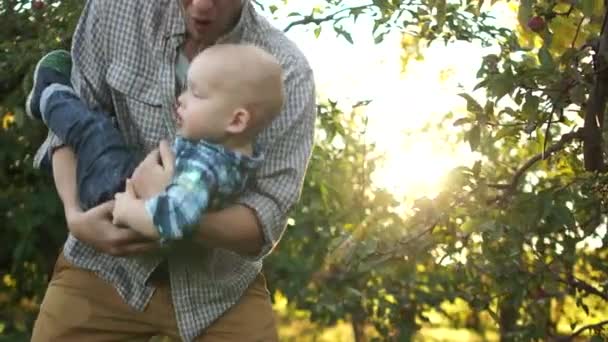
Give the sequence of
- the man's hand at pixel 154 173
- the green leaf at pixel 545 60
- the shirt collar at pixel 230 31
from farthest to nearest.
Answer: the green leaf at pixel 545 60, the shirt collar at pixel 230 31, the man's hand at pixel 154 173

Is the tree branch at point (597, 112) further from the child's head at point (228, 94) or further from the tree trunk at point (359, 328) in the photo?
the tree trunk at point (359, 328)

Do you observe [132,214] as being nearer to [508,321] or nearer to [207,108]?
[207,108]

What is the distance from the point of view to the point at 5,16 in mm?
4355

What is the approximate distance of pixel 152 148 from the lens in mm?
2473

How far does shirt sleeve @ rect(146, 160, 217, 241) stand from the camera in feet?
6.84

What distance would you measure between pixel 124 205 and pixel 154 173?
0.25ft

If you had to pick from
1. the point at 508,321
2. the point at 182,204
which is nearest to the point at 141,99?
the point at 182,204

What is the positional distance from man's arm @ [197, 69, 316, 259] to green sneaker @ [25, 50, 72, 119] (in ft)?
1.45

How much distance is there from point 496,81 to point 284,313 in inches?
122

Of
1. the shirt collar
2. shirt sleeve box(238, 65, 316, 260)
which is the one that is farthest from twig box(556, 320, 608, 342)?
the shirt collar

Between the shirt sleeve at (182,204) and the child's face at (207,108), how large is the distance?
3.2 inches

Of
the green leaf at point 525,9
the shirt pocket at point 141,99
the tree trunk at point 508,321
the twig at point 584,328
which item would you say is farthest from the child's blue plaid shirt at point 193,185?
the tree trunk at point 508,321

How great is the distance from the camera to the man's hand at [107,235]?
87.9 inches

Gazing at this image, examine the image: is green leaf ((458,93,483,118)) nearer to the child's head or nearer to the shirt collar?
the shirt collar
